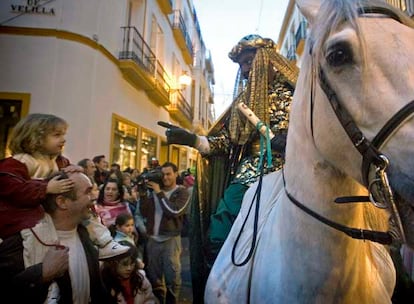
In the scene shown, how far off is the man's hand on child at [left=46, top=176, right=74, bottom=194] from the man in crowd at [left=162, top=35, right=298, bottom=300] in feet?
2.91

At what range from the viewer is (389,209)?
799mm

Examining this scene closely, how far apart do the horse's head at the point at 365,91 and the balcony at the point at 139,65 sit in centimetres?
918

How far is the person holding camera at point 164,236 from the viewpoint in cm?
381

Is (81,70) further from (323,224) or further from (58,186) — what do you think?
(323,224)

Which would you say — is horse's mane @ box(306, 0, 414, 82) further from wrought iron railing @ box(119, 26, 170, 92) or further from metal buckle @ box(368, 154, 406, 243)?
wrought iron railing @ box(119, 26, 170, 92)

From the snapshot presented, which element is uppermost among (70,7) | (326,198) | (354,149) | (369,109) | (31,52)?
(70,7)

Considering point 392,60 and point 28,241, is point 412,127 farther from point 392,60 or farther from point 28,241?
point 28,241

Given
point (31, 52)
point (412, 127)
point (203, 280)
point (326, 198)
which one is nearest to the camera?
point (412, 127)

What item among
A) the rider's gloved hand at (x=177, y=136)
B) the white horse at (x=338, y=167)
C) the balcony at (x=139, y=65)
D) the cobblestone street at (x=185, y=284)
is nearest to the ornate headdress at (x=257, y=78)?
the rider's gloved hand at (x=177, y=136)

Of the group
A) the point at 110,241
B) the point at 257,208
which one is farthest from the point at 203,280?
the point at 257,208

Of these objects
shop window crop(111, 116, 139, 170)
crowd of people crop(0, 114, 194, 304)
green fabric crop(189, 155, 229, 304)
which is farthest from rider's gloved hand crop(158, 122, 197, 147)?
shop window crop(111, 116, 139, 170)

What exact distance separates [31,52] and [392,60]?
841 cm

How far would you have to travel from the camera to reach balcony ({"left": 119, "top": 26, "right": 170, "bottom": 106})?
375 inches

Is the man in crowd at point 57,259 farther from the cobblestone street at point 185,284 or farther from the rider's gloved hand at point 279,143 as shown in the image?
the cobblestone street at point 185,284
